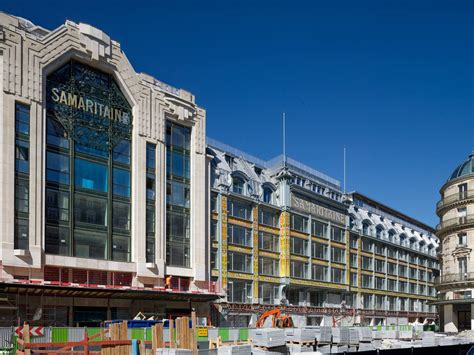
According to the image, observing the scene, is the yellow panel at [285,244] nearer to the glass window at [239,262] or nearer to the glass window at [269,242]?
the glass window at [269,242]

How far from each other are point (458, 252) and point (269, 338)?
4675 centimetres

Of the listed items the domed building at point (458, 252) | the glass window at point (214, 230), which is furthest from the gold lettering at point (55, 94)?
the domed building at point (458, 252)

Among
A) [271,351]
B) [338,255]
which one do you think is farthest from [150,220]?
[338,255]

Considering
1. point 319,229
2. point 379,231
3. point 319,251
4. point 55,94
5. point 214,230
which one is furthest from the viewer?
point 379,231

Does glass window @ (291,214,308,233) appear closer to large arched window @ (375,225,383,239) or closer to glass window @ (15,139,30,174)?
large arched window @ (375,225,383,239)

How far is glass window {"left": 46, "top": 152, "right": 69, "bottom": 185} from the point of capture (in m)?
47.0

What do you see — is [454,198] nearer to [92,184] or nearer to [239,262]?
[239,262]

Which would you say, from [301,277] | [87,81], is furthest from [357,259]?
[87,81]

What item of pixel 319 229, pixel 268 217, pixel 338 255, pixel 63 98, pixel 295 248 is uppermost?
pixel 63 98

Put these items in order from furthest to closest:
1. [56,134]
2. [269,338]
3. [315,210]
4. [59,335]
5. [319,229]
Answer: [319,229], [315,210], [56,134], [269,338], [59,335]

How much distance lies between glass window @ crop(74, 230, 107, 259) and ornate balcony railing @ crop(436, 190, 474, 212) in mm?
45370

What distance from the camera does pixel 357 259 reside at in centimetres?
9000

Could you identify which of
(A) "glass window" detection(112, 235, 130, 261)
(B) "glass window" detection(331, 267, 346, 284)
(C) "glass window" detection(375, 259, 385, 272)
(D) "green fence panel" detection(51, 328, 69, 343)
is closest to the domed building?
(B) "glass window" detection(331, 267, 346, 284)

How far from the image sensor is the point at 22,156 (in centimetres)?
4500
